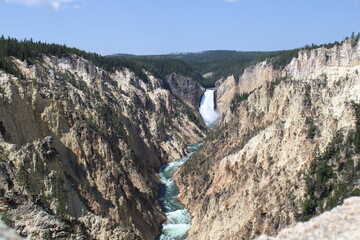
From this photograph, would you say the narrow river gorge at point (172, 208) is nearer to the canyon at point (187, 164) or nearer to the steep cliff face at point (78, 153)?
the canyon at point (187, 164)

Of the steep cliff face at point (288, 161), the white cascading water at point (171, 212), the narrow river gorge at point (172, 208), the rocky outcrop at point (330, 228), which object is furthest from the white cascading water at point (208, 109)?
the rocky outcrop at point (330, 228)

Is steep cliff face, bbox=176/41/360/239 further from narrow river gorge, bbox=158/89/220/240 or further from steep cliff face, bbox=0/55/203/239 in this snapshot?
steep cliff face, bbox=0/55/203/239

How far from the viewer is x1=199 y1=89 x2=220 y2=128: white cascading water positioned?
→ 122556 millimetres

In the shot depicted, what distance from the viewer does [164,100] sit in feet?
329

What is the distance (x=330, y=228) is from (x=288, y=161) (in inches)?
1213

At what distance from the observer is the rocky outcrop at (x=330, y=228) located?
9.77 m

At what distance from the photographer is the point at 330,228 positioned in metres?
10.0

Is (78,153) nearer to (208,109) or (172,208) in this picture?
(172,208)

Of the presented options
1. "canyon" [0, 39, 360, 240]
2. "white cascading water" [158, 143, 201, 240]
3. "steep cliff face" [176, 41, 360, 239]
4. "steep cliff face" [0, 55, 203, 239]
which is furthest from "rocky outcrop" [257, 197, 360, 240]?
"white cascading water" [158, 143, 201, 240]

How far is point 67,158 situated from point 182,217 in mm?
15397

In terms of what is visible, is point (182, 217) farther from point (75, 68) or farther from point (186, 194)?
point (75, 68)

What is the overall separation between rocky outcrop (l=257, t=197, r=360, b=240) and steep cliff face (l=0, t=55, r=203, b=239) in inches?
438

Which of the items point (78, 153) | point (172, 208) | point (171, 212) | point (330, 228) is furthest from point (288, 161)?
point (330, 228)

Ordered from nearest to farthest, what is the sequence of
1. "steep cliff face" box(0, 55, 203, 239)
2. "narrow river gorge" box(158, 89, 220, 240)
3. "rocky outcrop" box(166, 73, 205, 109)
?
"steep cliff face" box(0, 55, 203, 239), "narrow river gorge" box(158, 89, 220, 240), "rocky outcrop" box(166, 73, 205, 109)
